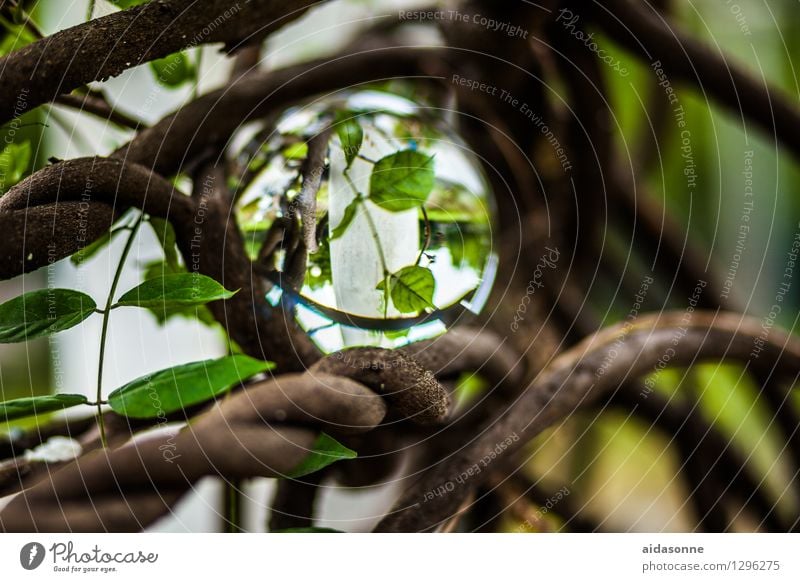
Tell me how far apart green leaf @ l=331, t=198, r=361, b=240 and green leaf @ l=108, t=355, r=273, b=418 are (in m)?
0.06

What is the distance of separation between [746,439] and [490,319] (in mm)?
276

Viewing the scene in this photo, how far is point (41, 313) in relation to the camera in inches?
8.9

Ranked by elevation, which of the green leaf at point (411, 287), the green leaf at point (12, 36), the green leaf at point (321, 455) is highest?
the green leaf at point (12, 36)

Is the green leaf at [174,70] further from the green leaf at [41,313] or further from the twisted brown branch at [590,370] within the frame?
the twisted brown branch at [590,370]

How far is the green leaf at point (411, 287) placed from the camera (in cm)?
26

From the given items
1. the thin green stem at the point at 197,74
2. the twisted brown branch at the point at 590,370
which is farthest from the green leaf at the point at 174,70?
the twisted brown branch at the point at 590,370

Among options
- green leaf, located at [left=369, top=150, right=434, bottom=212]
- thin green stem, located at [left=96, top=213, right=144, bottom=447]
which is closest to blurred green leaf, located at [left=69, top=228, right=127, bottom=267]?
thin green stem, located at [left=96, top=213, right=144, bottom=447]

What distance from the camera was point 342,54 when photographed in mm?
367

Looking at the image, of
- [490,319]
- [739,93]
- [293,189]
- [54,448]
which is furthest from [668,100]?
[54,448]

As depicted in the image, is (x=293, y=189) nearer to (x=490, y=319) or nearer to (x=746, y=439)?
(x=490, y=319)

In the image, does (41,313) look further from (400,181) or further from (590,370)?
(590,370)

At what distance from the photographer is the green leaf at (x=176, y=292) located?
22cm

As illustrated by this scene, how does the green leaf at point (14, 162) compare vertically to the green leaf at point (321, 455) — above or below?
above

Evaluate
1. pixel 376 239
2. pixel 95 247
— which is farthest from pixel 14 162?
pixel 376 239
